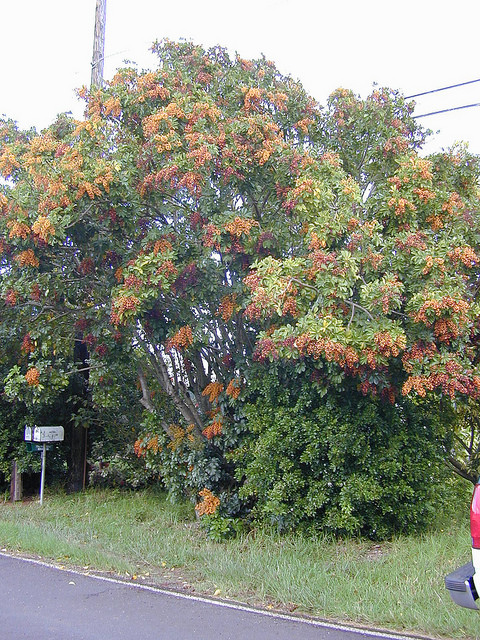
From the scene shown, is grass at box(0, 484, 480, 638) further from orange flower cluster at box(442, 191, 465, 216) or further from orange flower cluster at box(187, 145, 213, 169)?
orange flower cluster at box(187, 145, 213, 169)

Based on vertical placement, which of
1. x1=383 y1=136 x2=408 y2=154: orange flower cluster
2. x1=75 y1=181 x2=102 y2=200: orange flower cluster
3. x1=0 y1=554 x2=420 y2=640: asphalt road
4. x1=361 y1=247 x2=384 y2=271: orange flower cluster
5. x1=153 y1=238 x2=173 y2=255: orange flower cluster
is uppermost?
x1=383 y1=136 x2=408 y2=154: orange flower cluster

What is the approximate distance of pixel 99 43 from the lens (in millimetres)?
12500

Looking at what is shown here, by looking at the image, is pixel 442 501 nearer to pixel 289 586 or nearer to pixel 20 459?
pixel 289 586

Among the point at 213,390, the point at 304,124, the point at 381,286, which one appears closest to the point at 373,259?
the point at 381,286

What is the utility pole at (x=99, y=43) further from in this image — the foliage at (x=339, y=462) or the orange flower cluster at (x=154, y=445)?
the foliage at (x=339, y=462)

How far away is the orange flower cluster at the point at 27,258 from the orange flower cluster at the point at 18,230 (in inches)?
12.0

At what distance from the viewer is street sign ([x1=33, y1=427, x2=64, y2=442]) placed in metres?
11.9

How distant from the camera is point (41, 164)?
8.80 m

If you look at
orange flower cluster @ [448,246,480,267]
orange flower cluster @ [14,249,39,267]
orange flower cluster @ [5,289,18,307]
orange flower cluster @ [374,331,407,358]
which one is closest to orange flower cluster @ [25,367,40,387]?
orange flower cluster @ [5,289,18,307]

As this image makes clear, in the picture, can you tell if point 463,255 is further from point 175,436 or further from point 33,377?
point 33,377

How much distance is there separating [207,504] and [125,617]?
3167mm

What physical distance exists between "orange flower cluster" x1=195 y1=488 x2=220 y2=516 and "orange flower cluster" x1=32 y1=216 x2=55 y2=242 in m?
4.02

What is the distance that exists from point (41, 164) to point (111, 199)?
1.44 meters

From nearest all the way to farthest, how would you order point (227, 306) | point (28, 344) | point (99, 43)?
point (227, 306)
point (28, 344)
point (99, 43)
